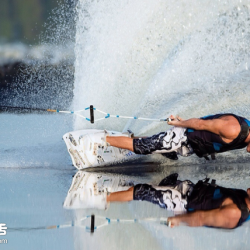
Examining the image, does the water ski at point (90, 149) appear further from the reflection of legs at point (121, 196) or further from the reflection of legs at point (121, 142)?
the reflection of legs at point (121, 196)

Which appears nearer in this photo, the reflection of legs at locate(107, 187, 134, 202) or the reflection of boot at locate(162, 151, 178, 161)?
the reflection of legs at locate(107, 187, 134, 202)

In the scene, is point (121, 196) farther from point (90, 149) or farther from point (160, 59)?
point (160, 59)

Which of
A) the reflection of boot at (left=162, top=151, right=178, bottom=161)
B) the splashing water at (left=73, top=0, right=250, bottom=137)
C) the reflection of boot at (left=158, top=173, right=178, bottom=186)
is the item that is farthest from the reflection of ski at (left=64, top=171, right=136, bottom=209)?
the splashing water at (left=73, top=0, right=250, bottom=137)

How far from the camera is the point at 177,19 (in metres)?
7.49

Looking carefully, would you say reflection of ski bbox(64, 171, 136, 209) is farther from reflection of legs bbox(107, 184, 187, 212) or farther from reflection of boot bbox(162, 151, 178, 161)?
reflection of boot bbox(162, 151, 178, 161)

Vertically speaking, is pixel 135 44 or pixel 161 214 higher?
pixel 135 44

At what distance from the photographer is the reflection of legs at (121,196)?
462 cm

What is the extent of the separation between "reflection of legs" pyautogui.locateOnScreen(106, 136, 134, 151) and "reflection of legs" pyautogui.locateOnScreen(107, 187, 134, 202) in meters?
1.16

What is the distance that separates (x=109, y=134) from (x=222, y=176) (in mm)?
1307

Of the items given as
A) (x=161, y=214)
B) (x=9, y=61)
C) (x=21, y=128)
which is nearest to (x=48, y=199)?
(x=161, y=214)

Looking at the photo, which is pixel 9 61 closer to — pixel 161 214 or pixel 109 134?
pixel 109 134

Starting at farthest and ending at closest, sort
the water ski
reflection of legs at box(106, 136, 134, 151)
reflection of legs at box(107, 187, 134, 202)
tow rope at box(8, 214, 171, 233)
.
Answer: the water ski → reflection of legs at box(106, 136, 134, 151) → reflection of legs at box(107, 187, 134, 202) → tow rope at box(8, 214, 171, 233)

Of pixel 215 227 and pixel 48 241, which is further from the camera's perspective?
pixel 215 227

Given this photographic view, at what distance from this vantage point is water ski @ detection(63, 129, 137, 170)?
244 inches
